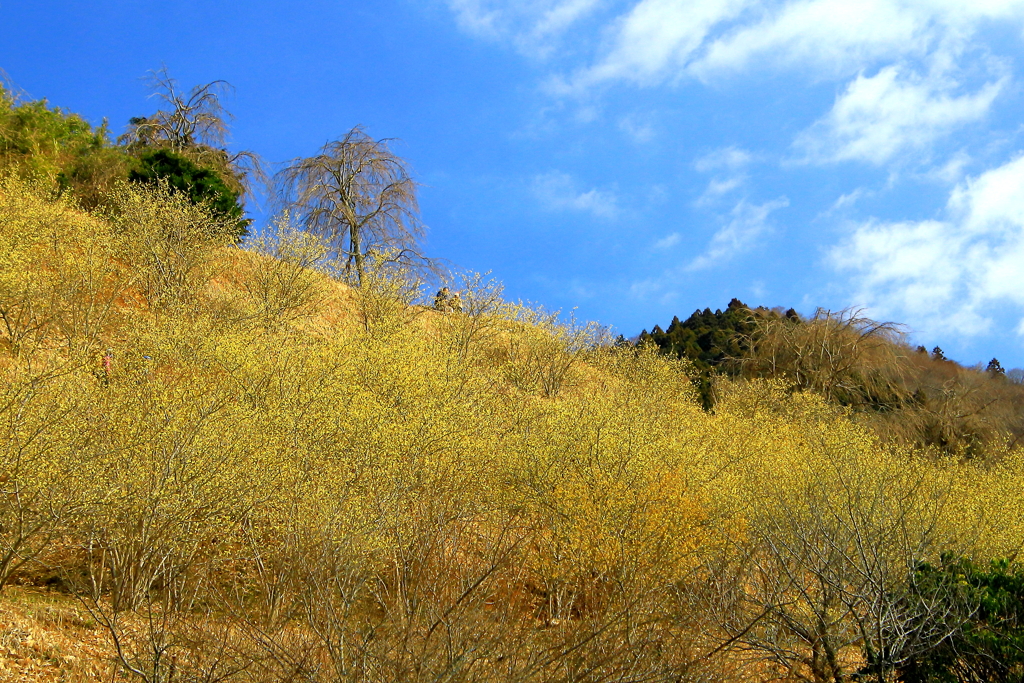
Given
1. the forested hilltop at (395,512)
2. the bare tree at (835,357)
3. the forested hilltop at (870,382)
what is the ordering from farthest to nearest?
1. the bare tree at (835,357)
2. the forested hilltop at (870,382)
3. the forested hilltop at (395,512)

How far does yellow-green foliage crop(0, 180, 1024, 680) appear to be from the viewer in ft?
32.6

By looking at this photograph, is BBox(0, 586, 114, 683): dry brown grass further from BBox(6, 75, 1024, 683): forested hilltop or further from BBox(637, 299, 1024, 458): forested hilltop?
BBox(637, 299, 1024, 458): forested hilltop

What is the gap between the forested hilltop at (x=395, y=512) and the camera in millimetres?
9594

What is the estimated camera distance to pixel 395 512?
41.4 ft

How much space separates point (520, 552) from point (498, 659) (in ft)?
18.2

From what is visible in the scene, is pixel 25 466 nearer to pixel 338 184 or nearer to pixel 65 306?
pixel 65 306

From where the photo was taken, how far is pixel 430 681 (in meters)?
8.01

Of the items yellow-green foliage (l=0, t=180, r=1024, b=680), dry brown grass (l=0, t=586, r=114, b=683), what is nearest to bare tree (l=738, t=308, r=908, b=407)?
yellow-green foliage (l=0, t=180, r=1024, b=680)

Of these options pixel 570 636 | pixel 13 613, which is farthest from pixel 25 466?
pixel 570 636

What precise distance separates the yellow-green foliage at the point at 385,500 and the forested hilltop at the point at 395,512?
0.29ft

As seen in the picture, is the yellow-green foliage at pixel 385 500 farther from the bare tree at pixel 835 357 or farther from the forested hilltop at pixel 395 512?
the bare tree at pixel 835 357

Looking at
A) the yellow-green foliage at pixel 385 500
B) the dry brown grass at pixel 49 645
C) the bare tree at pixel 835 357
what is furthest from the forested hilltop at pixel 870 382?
the dry brown grass at pixel 49 645

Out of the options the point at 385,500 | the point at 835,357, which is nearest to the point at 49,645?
the point at 385,500

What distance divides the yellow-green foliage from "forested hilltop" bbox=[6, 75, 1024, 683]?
0.29ft
